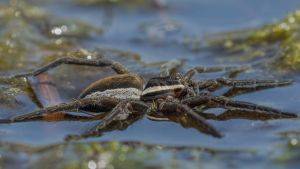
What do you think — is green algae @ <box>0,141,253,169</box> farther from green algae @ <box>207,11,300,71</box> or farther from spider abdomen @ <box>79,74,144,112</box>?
green algae @ <box>207,11,300,71</box>

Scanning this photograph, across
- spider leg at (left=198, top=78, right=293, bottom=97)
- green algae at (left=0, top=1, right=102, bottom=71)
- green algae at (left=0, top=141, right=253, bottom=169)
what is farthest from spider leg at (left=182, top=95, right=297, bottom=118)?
green algae at (left=0, top=1, right=102, bottom=71)

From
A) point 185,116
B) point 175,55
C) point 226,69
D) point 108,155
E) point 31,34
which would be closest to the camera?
point 108,155

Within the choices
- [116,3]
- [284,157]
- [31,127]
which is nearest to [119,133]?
[31,127]

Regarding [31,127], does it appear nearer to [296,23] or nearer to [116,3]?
[296,23]

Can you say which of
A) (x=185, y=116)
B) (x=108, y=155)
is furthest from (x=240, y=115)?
(x=108, y=155)

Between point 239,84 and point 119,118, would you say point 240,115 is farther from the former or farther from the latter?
point 119,118
